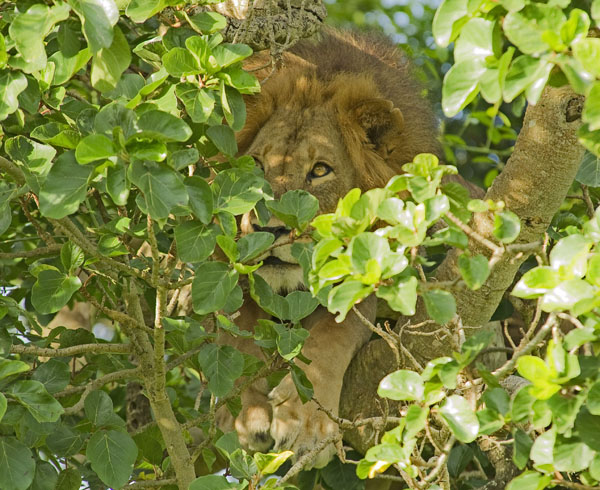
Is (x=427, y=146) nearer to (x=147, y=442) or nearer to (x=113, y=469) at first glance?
(x=147, y=442)

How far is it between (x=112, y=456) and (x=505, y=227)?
1515 mm

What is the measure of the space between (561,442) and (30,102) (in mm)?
1833

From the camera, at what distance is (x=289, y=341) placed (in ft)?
9.78

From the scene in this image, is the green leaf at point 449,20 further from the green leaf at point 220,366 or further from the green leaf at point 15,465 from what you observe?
the green leaf at point 15,465

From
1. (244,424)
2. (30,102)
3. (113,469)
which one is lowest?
(244,424)

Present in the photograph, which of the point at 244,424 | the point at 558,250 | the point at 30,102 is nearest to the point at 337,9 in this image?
the point at 244,424

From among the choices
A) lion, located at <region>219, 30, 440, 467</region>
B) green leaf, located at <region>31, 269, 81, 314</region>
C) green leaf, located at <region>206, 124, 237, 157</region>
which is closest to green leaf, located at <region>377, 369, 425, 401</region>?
green leaf, located at <region>206, 124, 237, 157</region>

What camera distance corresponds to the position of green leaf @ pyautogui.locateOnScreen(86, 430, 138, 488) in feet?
9.36

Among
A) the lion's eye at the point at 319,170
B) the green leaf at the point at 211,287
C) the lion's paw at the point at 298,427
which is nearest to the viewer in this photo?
the green leaf at the point at 211,287

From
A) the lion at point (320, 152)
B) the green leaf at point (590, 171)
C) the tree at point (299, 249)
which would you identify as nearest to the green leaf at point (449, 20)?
the tree at point (299, 249)

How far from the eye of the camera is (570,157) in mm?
3004

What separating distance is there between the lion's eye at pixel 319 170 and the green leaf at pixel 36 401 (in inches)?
71.3

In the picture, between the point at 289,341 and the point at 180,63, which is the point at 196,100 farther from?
the point at 289,341

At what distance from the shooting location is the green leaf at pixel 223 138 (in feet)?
9.12
